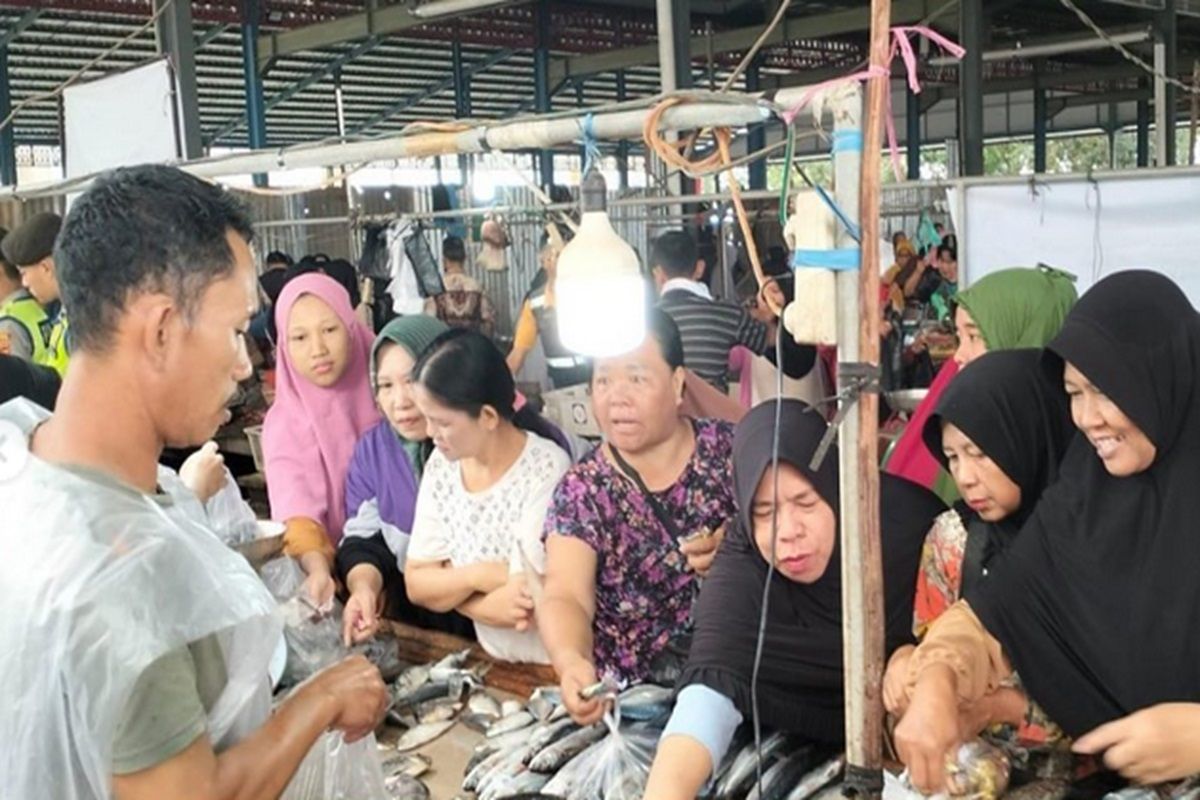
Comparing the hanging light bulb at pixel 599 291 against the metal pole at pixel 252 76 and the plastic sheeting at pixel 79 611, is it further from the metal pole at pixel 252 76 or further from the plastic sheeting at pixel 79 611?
the metal pole at pixel 252 76

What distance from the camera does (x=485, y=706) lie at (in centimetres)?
274

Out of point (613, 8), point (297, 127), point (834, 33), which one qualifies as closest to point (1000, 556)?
point (834, 33)

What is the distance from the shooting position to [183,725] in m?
1.36

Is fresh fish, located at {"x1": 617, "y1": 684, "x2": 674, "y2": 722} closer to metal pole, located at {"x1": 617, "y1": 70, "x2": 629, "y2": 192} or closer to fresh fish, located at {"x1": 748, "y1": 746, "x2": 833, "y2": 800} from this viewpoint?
fresh fish, located at {"x1": 748, "y1": 746, "x2": 833, "y2": 800}

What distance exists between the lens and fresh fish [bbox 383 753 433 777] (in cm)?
244

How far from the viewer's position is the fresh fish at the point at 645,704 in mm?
2367

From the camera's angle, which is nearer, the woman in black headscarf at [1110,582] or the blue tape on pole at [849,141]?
the blue tape on pole at [849,141]

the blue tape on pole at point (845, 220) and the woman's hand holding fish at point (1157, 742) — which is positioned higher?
the blue tape on pole at point (845, 220)

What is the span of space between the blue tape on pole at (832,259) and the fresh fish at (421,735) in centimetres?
156

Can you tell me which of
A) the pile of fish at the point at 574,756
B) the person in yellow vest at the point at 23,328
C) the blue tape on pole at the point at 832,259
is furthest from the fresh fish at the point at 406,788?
the person in yellow vest at the point at 23,328

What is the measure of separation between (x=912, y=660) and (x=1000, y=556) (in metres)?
0.29

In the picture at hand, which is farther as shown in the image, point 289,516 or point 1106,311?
point 289,516

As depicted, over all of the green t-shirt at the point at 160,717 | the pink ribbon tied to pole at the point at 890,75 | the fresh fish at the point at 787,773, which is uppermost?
the pink ribbon tied to pole at the point at 890,75

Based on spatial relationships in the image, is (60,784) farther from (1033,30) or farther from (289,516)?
(1033,30)
